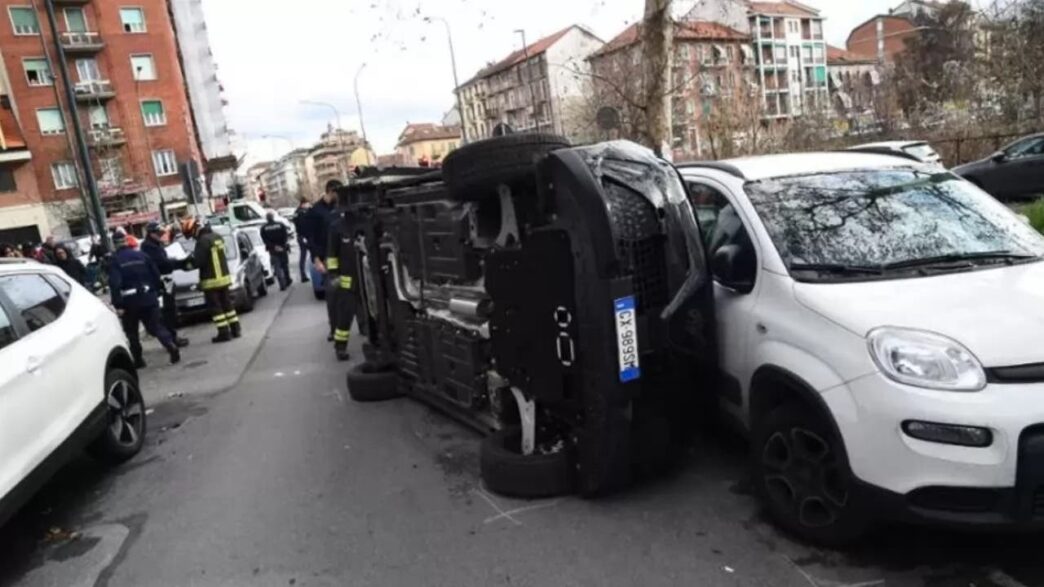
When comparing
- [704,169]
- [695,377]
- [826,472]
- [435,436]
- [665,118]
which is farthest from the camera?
[665,118]

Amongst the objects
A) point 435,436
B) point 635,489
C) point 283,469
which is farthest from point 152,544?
point 635,489

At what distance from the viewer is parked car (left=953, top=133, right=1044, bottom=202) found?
13914 millimetres

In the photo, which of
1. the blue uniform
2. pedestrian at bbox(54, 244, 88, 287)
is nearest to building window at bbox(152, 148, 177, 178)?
pedestrian at bbox(54, 244, 88, 287)

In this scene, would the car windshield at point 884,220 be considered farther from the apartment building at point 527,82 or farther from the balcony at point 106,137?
the apartment building at point 527,82

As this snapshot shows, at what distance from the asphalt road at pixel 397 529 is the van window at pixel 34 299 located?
121 centimetres

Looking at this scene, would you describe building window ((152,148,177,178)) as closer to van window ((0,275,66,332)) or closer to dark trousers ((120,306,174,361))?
dark trousers ((120,306,174,361))

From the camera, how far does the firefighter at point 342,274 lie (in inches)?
257

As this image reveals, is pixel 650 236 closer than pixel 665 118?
Yes

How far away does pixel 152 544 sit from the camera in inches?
155

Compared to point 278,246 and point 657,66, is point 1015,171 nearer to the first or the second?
point 657,66

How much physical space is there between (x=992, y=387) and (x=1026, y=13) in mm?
21378

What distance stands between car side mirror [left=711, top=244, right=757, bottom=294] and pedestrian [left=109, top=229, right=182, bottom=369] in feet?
24.2

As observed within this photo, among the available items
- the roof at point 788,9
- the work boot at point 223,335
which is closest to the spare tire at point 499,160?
the work boot at point 223,335

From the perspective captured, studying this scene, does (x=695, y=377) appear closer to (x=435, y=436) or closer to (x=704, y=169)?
(x=704, y=169)
